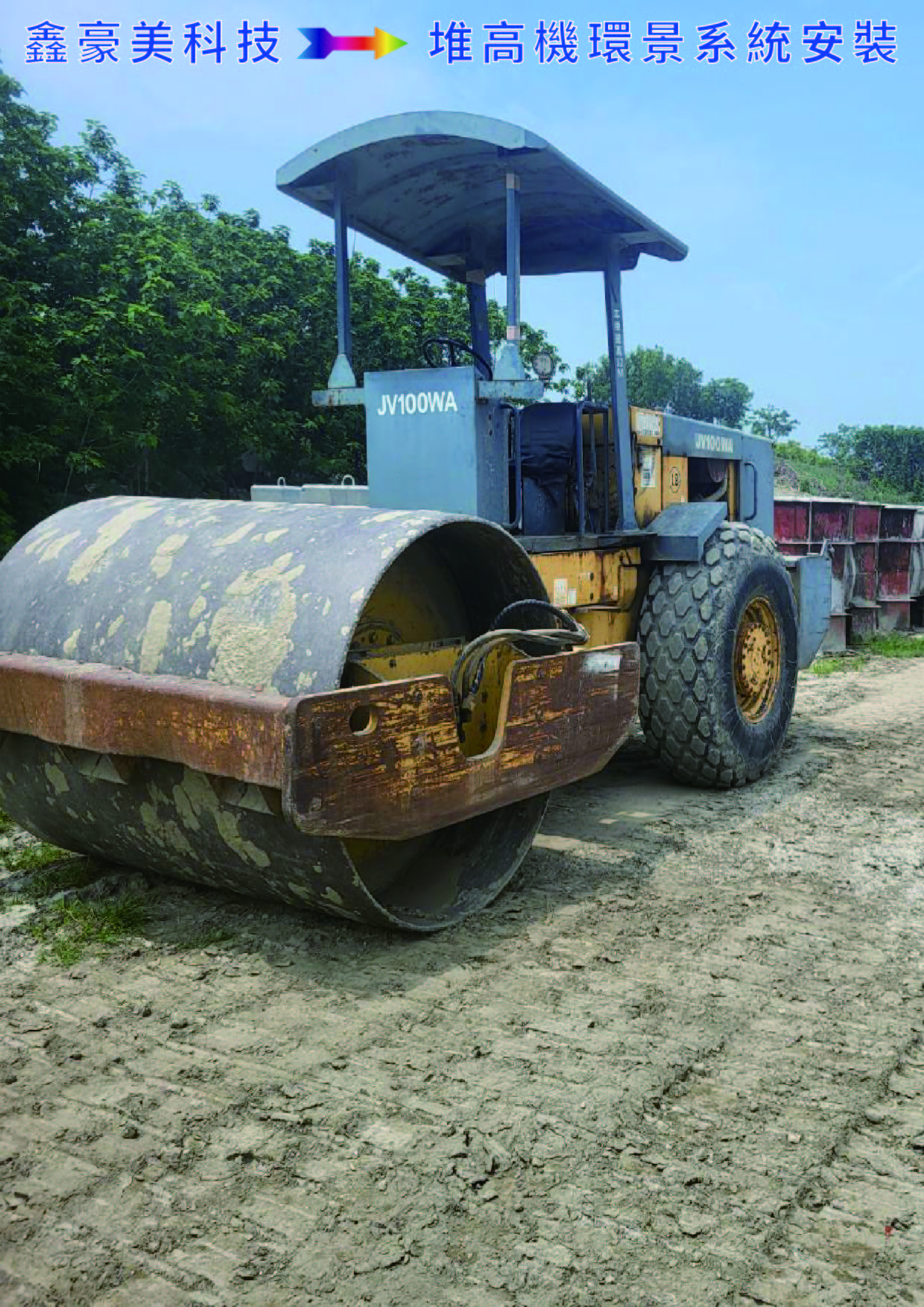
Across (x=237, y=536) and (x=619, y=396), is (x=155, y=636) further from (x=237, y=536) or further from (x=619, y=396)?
(x=619, y=396)

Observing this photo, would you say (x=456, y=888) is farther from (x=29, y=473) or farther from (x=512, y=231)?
(x=29, y=473)

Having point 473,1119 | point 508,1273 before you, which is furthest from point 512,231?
point 508,1273

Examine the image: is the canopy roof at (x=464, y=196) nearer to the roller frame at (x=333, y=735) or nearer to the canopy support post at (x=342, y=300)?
the canopy support post at (x=342, y=300)

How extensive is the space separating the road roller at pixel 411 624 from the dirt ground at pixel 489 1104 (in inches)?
13.4

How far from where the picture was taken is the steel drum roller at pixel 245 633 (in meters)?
3.20

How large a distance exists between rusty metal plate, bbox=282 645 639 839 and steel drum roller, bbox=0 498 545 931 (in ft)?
0.50

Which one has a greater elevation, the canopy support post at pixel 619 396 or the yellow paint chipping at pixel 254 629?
the canopy support post at pixel 619 396

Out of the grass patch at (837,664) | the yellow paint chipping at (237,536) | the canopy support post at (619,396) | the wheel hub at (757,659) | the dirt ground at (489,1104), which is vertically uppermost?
the canopy support post at (619,396)

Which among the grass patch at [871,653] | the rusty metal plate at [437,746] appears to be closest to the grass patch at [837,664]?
the grass patch at [871,653]

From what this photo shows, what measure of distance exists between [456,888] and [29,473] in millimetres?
9351

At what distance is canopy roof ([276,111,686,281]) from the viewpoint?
4625 mm

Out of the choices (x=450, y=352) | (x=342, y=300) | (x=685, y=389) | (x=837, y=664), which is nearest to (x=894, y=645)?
(x=837, y=664)

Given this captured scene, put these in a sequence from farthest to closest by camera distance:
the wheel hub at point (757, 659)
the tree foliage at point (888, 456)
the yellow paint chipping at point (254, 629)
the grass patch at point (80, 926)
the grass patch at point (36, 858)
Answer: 1. the tree foliage at point (888, 456)
2. the wheel hub at point (757, 659)
3. the grass patch at point (36, 858)
4. the grass patch at point (80, 926)
5. the yellow paint chipping at point (254, 629)

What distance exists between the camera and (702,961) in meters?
3.55
